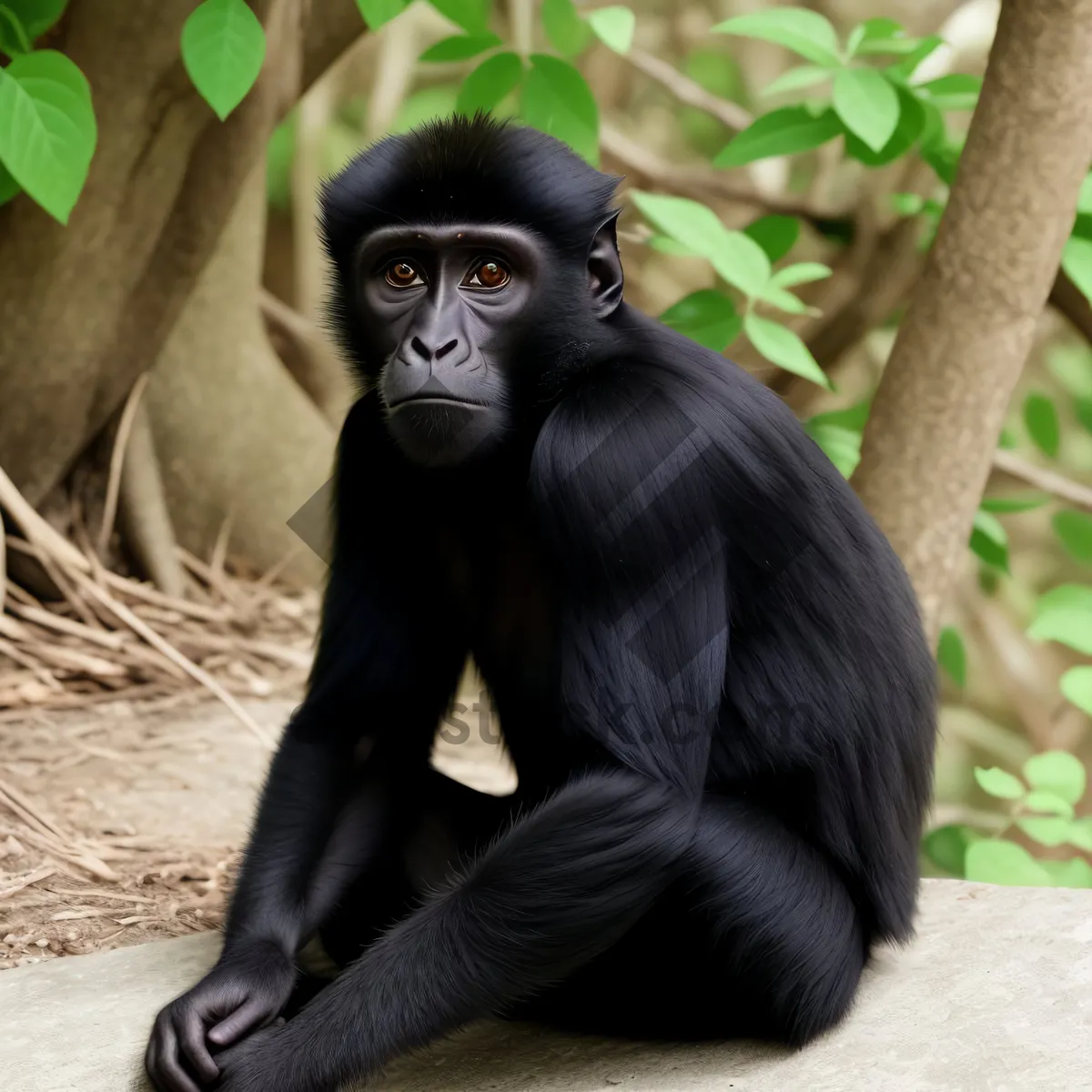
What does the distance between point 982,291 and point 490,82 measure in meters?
1.66

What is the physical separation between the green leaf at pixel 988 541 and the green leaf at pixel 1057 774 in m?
0.97

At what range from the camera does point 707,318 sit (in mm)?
4637

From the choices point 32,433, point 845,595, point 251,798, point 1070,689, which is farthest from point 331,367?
point 845,595

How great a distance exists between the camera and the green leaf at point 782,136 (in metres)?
4.44

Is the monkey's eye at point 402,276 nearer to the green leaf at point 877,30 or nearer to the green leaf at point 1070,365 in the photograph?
the green leaf at point 877,30

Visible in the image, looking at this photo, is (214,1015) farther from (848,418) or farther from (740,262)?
(848,418)

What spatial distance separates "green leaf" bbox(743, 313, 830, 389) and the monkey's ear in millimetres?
1151

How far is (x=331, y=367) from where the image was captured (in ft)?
25.0

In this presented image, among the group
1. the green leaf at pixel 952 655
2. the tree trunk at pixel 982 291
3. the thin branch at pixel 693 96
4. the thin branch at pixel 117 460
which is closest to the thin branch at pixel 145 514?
the thin branch at pixel 117 460

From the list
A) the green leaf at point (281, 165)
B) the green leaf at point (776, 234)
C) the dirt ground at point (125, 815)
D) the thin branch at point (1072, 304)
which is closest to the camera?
the dirt ground at point (125, 815)

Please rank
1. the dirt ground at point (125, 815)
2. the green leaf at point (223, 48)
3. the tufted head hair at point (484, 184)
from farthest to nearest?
the dirt ground at point (125, 815) < the green leaf at point (223, 48) < the tufted head hair at point (484, 184)

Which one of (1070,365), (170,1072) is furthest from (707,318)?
(1070,365)

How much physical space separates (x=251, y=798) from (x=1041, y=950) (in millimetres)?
2486

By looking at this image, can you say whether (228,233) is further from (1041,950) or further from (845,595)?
(1041,950)
